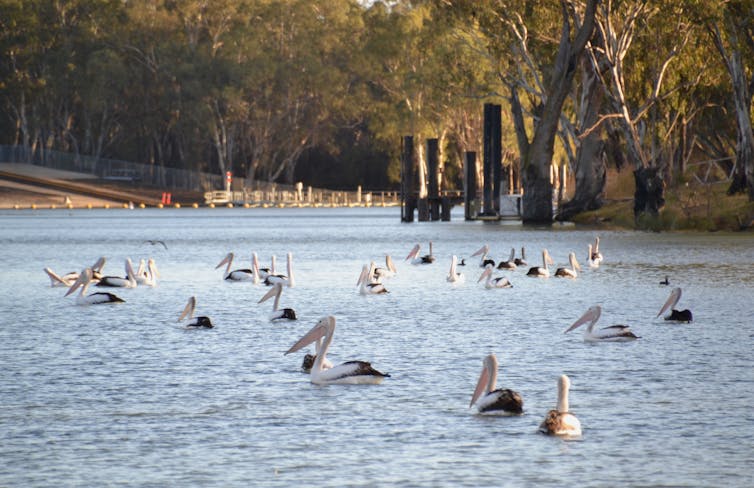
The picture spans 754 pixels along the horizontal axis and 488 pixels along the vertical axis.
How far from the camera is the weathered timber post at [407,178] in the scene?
76.5m

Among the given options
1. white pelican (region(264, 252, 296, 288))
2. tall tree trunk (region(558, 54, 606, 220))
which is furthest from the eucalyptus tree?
white pelican (region(264, 252, 296, 288))

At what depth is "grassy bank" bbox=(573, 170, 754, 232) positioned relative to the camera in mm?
56562

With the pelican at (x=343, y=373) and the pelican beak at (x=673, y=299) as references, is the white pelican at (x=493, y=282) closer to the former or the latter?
the pelican beak at (x=673, y=299)

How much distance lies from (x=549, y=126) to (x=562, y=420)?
51068mm

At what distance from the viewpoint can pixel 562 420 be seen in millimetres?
12797

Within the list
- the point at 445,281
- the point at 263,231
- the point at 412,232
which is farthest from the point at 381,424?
the point at 263,231

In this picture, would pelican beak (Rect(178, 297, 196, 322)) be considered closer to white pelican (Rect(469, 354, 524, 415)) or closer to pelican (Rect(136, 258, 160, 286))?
pelican (Rect(136, 258, 160, 286))

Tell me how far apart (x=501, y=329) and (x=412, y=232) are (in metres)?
44.7

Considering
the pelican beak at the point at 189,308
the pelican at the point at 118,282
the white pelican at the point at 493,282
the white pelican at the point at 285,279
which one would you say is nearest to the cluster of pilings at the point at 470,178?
the white pelican at the point at 285,279

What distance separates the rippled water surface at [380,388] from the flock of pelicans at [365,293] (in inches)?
6.3

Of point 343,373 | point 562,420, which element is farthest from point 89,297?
point 562,420

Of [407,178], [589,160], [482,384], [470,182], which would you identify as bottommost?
[482,384]

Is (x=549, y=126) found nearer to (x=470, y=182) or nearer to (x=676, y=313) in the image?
(x=470, y=182)

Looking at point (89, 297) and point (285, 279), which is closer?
point (89, 297)
